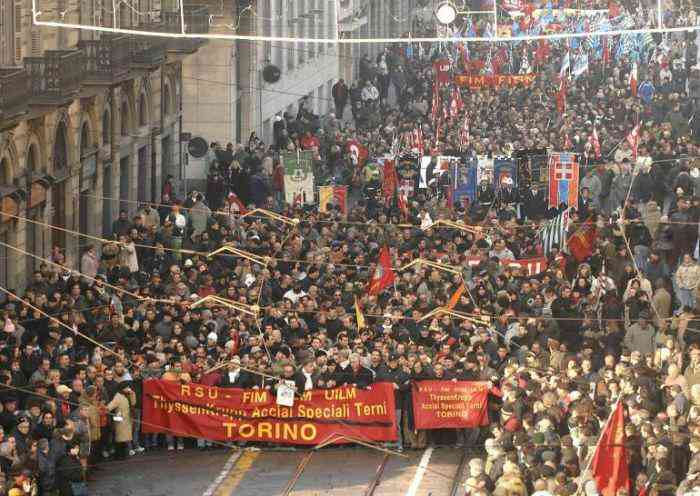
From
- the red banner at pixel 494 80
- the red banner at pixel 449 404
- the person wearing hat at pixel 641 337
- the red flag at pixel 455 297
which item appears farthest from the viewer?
the red banner at pixel 494 80

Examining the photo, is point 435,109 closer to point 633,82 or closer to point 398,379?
point 633,82

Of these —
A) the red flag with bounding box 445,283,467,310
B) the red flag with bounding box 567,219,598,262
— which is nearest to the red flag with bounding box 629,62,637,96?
the red flag with bounding box 567,219,598,262

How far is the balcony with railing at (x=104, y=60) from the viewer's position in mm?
42375

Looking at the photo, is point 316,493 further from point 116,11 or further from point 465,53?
point 465,53

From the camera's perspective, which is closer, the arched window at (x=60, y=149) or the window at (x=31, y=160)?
the window at (x=31, y=160)

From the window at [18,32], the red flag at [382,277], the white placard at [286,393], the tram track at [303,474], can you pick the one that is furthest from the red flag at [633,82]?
the white placard at [286,393]

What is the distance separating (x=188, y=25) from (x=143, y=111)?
375 centimetres

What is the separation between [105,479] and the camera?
29688mm

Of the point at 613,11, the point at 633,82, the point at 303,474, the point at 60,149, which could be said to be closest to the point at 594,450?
the point at 303,474

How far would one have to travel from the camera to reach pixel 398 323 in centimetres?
3375

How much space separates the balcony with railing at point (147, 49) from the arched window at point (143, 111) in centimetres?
110

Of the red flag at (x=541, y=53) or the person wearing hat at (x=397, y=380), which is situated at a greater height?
the red flag at (x=541, y=53)

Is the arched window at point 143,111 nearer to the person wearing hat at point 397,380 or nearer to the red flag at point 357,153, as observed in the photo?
the red flag at point 357,153

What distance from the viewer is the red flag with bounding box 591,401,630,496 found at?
81.8 feet
